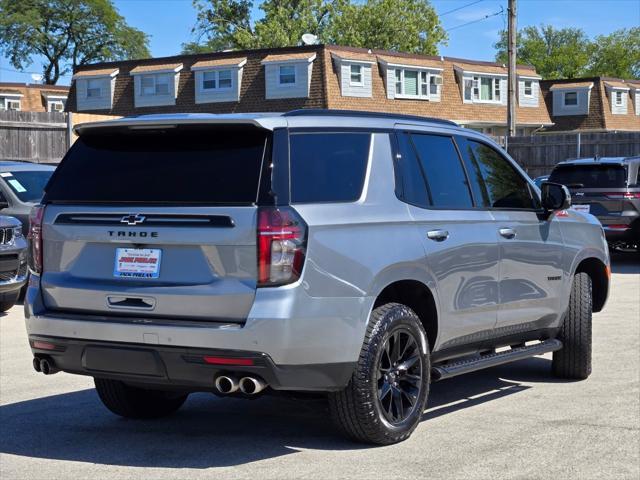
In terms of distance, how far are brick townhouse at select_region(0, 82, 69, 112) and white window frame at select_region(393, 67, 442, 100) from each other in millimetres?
28353

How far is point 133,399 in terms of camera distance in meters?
7.00

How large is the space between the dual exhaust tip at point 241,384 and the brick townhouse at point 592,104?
6313 centimetres

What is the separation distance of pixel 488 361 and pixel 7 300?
7.41 meters

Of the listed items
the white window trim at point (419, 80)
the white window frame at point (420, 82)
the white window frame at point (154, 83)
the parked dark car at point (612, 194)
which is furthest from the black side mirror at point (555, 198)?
the white window frame at point (154, 83)

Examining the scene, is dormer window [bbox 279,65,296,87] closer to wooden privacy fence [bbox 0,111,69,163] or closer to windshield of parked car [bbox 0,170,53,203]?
wooden privacy fence [bbox 0,111,69,163]

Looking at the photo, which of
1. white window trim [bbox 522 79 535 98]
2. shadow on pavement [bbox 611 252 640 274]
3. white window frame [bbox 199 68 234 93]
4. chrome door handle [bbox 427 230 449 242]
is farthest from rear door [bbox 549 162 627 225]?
white window trim [bbox 522 79 535 98]

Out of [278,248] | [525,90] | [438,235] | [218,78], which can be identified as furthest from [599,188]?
[525,90]

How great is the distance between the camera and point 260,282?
5.54 meters

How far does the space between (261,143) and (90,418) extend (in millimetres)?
2479

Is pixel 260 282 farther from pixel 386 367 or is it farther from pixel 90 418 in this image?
pixel 90 418

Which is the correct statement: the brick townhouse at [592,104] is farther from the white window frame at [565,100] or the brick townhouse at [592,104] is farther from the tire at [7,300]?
the tire at [7,300]

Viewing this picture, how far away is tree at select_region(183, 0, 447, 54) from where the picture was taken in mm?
68562

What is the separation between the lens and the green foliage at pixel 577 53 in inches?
3816

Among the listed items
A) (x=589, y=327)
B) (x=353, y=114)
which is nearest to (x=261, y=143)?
(x=353, y=114)
